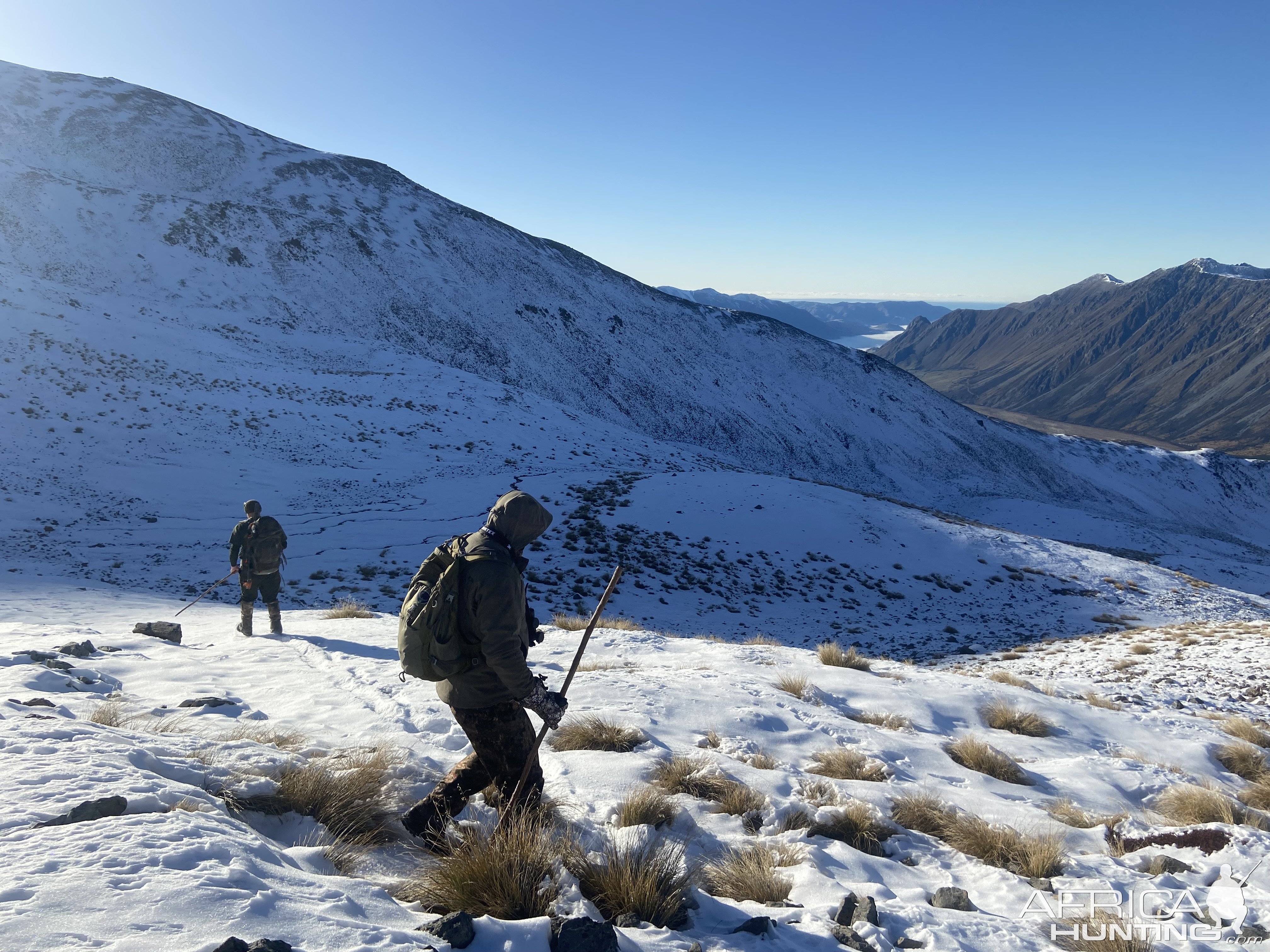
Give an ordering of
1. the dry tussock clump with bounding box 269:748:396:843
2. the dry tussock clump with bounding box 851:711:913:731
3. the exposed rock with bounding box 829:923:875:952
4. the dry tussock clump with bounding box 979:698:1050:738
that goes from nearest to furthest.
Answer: the exposed rock with bounding box 829:923:875:952, the dry tussock clump with bounding box 269:748:396:843, the dry tussock clump with bounding box 851:711:913:731, the dry tussock clump with bounding box 979:698:1050:738

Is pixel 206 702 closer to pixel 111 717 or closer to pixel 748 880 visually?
pixel 111 717

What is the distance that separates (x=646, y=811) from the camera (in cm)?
461

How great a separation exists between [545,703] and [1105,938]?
3.40 meters

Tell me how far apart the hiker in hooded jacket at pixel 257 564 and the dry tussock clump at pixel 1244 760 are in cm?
1257

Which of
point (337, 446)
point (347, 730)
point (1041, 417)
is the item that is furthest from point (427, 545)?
point (1041, 417)

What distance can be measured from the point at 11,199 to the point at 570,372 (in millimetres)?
37977

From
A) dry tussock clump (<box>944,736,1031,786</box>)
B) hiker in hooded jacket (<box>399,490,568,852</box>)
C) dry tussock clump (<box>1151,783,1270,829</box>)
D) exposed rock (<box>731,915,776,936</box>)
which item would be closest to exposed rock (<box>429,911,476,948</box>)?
hiker in hooded jacket (<box>399,490,568,852</box>)

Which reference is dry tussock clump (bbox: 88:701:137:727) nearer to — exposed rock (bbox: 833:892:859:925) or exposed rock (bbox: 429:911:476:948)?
exposed rock (bbox: 429:911:476:948)

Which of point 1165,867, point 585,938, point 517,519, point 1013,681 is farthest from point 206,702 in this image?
point 1013,681

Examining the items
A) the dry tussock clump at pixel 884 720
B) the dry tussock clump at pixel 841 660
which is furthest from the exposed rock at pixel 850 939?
the dry tussock clump at pixel 841 660

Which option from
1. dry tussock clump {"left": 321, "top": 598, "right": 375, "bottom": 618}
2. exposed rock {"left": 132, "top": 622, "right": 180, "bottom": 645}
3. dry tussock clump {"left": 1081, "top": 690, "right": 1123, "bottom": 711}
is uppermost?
dry tussock clump {"left": 1081, "top": 690, "right": 1123, "bottom": 711}

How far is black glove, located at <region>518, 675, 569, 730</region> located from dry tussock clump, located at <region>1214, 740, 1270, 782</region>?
24.1 feet

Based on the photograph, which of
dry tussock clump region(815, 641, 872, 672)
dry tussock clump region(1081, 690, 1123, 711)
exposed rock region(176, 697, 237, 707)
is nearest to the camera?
exposed rock region(176, 697, 237, 707)

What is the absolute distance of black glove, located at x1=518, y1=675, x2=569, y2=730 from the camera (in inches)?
168
